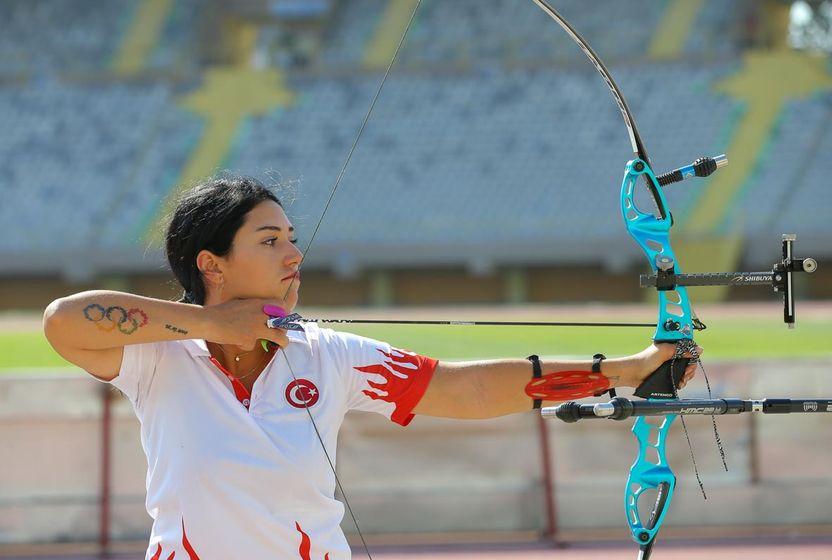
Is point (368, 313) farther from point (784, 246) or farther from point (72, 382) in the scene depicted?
point (784, 246)

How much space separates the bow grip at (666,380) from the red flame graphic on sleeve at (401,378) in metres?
0.39

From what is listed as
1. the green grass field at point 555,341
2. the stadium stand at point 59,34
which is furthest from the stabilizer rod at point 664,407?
the stadium stand at point 59,34

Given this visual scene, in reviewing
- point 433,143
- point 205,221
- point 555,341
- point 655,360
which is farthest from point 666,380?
point 433,143

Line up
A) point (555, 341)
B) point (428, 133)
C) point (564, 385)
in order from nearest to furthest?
point (564, 385) < point (555, 341) < point (428, 133)

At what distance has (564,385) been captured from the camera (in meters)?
2.25

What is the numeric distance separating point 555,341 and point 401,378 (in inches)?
527

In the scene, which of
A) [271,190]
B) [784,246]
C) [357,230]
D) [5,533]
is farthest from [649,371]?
[357,230]

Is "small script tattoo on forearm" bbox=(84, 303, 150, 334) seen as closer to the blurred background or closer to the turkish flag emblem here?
the turkish flag emblem

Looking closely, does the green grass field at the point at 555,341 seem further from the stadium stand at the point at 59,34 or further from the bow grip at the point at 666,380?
the stadium stand at the point at 59,34

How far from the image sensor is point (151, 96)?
2680 cm

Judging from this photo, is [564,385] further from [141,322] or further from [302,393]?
[141,322]

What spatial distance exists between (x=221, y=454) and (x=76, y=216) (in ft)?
79.1

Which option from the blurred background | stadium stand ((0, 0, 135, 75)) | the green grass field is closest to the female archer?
the green grass field

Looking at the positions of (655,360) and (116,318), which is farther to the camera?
(655,360)
